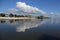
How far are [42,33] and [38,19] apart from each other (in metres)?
0.19

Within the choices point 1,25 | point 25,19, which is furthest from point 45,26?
point 1,25

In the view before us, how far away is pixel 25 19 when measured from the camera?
1358 mm

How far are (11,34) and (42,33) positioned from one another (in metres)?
0.41

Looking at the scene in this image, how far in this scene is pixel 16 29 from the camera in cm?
138

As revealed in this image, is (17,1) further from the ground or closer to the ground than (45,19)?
further from the ground

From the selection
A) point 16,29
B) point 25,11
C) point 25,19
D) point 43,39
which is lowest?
point 43,39

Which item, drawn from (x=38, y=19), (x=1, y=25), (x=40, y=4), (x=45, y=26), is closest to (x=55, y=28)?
(x=45, y=26)

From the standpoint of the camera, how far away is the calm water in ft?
4.22

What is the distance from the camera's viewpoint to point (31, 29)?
4.50 feet

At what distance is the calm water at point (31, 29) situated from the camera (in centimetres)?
129

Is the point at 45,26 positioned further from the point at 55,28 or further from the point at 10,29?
the point at 10,29

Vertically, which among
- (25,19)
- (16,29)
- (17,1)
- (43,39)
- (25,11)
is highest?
(17,1)

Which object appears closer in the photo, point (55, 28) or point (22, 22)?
point (55, 28)

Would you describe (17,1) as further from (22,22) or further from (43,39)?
(43,39)
